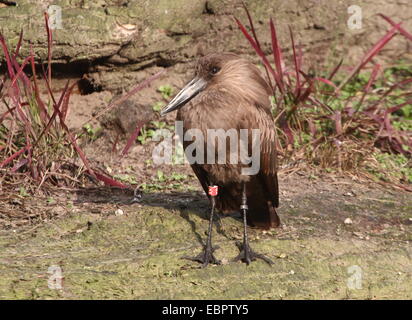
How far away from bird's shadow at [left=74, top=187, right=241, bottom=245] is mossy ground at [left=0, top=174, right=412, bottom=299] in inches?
0.5

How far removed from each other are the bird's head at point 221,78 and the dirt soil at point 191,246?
33.6 inches

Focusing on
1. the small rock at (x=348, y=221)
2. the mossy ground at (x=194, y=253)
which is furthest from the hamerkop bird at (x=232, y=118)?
the small rock at (x=348, y=221)

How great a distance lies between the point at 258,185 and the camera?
4473mm

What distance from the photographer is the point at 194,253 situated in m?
4.23

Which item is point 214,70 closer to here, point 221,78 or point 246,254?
point 221,78

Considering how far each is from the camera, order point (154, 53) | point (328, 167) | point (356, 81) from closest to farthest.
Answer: point (328, 167), point (154, 53), point (356, 81)

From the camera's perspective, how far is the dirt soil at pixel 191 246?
3877 millimetres

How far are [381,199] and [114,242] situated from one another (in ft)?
6.78

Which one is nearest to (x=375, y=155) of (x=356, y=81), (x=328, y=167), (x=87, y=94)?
(x=328, y=167)

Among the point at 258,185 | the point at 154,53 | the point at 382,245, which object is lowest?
the point at 382,245

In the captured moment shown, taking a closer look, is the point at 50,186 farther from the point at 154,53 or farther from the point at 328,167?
the point at 328,167

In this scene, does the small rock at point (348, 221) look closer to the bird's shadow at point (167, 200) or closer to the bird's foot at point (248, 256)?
the bird's shadow at point (167, 200)

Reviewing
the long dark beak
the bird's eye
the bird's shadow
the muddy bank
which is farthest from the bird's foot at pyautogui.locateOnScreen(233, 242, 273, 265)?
the muddy bank

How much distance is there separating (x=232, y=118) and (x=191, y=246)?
0.82 metres
